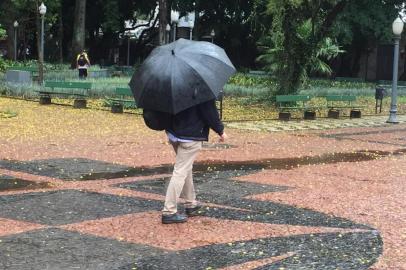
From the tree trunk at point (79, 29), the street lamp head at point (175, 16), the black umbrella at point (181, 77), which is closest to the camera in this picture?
the black umbrella at point (181, 77)

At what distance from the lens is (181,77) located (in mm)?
6441

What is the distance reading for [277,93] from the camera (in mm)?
23422

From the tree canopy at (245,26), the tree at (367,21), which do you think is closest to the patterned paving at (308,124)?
the tree canopy at (245,26)

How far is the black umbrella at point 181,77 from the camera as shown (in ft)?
21.0

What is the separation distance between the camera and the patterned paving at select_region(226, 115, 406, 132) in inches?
682

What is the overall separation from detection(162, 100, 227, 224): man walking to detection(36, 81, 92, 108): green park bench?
1577 cm

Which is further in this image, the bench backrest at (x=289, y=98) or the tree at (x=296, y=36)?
the tree at (x=296, y=36)

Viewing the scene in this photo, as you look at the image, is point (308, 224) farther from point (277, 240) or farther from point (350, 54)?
point (350, 54)

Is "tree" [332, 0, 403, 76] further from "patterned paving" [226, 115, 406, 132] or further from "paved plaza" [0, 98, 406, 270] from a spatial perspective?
"paved plaza" [0, 98, 406, 270]

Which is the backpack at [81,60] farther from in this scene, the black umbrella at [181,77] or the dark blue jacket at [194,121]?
the dark blue jacket at [194,121]

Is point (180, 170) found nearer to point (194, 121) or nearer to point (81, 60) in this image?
point (194, 121)

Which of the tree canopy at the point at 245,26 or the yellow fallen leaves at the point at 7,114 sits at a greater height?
the tree canopy at the point at 245,26

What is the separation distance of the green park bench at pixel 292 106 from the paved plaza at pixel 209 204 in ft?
16.7

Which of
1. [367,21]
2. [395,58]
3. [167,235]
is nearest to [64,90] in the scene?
[395,58]
